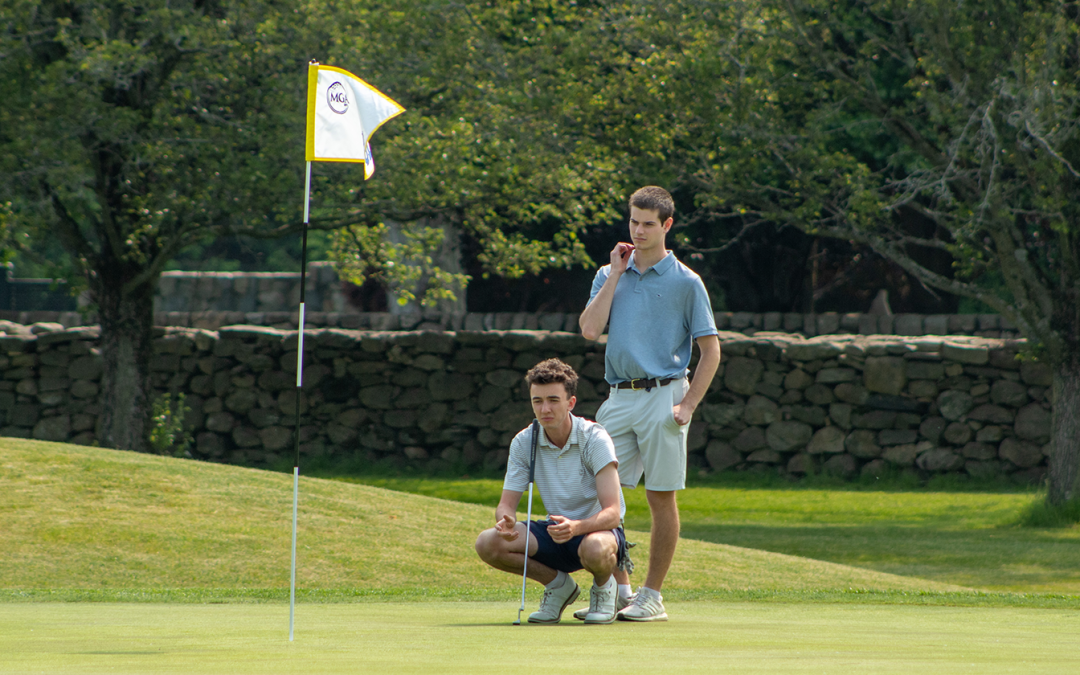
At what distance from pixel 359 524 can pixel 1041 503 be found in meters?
7.02

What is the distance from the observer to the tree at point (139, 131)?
43.6ft

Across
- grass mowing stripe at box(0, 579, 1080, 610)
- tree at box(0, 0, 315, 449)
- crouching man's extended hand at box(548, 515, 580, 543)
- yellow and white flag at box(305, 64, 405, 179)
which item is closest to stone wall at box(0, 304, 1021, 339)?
tree at box(0, 0, 315, 449)

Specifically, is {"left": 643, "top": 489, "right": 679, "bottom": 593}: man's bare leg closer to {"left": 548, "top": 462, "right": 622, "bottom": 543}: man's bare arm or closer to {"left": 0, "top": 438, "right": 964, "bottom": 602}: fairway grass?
{"left": 548, "top": 462, "right": 622, "bottom": 543}: man's bare arm

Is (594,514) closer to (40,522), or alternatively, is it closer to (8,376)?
(40,522)

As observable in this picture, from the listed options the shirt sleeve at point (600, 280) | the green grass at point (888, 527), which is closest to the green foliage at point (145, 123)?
the green grass at point (888, 527)

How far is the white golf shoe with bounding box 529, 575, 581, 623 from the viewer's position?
584 cm

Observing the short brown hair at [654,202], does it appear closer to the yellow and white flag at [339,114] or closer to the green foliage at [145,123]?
the yellow and white flag at [339,114]

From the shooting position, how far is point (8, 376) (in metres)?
19.3

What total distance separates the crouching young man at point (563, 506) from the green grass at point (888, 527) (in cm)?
502

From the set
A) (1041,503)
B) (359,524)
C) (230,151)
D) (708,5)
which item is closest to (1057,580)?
(1041,503)

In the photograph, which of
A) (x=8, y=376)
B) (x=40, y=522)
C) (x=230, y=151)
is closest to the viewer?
(x=40, y=522)

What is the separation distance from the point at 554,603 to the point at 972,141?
7.81 m

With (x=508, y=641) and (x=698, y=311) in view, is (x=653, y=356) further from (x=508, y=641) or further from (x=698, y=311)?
(x=508, y=641)

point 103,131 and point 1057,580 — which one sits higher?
point 103,131
